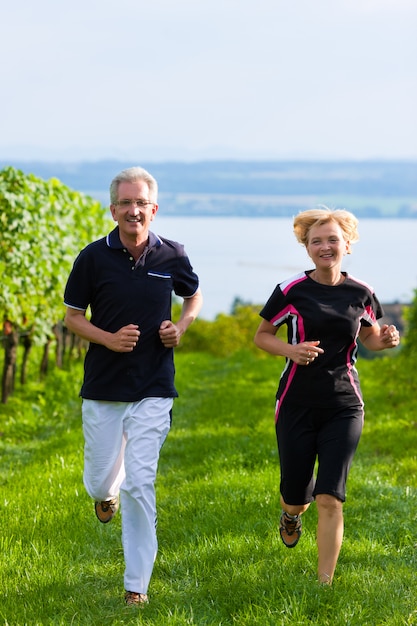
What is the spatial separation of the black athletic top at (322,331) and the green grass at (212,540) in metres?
0.93

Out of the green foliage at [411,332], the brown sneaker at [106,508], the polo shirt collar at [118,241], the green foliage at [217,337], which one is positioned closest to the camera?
the polo shirt collar at [118,241]

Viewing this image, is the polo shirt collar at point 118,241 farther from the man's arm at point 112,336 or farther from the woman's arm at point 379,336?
the woman's arm at point 379,336

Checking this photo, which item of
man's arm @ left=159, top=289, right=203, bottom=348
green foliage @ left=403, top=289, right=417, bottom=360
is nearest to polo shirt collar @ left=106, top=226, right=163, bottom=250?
man's arm @ left=159, top=289, right=203, bottom=348

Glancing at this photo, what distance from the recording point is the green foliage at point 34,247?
12445 mm

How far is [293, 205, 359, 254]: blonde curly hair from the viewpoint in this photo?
5.50 metres

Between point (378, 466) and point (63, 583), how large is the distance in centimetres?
450

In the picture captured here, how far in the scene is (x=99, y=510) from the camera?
19.8ft

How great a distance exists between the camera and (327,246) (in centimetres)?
539

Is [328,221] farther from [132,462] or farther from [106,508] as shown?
[106,508]

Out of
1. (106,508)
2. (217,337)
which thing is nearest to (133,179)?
(106,508)

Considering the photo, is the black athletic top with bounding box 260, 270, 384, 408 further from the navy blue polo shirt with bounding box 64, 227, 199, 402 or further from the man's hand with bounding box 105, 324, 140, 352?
the man's hand with bounding box 105, 324, 140, 352

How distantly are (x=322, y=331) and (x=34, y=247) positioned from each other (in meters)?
8.50

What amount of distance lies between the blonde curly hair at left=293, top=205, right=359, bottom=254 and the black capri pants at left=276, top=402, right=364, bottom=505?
36.2 inches

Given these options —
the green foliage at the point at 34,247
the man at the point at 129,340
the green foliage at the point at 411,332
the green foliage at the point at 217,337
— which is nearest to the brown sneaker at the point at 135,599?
the man at the point at 129,340
